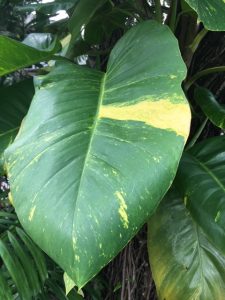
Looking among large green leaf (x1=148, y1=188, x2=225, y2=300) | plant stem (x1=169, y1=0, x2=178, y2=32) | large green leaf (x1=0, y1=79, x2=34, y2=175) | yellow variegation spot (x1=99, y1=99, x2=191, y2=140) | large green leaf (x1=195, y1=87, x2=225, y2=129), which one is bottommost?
large green leaf (x1=148, y1=188, x2=225, y2=300)

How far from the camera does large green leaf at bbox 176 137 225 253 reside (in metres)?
0.65

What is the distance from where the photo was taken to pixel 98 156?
0.51m

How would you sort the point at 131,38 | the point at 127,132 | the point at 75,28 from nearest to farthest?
the point at 127,132
the point at 131,38
the point at 75,28

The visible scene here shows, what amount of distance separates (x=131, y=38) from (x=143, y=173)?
1.29ft

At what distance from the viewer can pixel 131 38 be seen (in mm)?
804

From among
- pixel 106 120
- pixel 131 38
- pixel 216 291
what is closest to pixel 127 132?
pixel 106 120

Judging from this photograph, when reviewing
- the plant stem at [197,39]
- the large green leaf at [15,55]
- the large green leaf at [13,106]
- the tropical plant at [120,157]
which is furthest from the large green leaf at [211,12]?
the large green leaf at [13,106]

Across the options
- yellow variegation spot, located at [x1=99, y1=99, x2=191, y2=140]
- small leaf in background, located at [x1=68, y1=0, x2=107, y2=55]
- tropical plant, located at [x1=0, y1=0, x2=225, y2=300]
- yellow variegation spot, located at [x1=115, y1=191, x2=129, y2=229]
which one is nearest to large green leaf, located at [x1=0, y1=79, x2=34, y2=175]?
tropical plant, located at [x1=0, y1=0, x2=225, y2=300]

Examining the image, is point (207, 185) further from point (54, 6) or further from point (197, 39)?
point (54, 6)

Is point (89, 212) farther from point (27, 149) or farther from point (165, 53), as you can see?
point (165, 53)

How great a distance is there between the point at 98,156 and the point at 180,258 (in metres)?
0.39

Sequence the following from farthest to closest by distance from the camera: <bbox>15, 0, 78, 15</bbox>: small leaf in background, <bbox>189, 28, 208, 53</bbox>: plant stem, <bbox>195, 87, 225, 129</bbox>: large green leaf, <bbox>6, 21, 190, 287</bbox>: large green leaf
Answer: <bbox>15, 0, 78, 15</bbox>: small leaf in background → <bbox>189, 28, 208, 53</bbox>: plant stem → <bbox>195, 87, 225, 129</bbox>: large green leaf → <bbox>6, 21, 190, 287</bbox>: large green leaf

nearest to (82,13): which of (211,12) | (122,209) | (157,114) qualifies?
(211,12)

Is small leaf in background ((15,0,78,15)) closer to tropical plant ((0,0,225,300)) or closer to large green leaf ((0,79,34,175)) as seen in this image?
tropical plant ((0,0,225,300))
